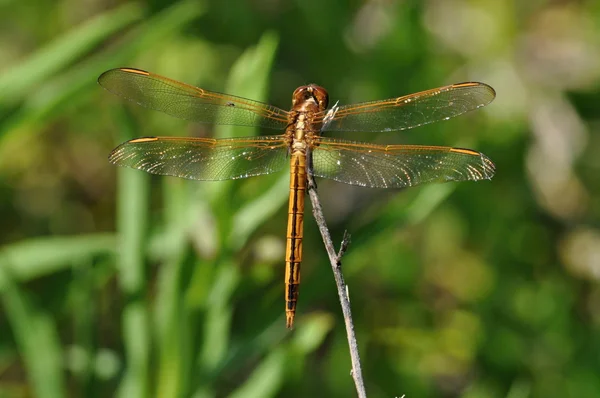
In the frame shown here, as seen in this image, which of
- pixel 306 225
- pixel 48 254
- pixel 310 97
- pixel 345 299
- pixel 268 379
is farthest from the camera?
pixel 306 225

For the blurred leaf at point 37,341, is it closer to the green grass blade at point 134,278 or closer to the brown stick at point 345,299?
the green grass blade at point 134,278

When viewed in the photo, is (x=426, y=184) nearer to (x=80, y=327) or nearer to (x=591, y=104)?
(x=80, y=327)

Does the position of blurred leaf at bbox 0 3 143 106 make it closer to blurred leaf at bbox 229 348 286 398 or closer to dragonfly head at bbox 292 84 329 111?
dragonfly head at bbox 292 84 329 111

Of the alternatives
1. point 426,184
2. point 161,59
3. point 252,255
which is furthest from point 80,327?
point 161,59

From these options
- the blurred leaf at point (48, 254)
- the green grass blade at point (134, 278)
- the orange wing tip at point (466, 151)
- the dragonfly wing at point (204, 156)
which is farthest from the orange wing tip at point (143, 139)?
the orange wing tip at point (466, 151)

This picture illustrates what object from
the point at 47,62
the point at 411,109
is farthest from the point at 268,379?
the point at 47,62

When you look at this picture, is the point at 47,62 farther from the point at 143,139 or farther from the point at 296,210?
the point at 296,210
